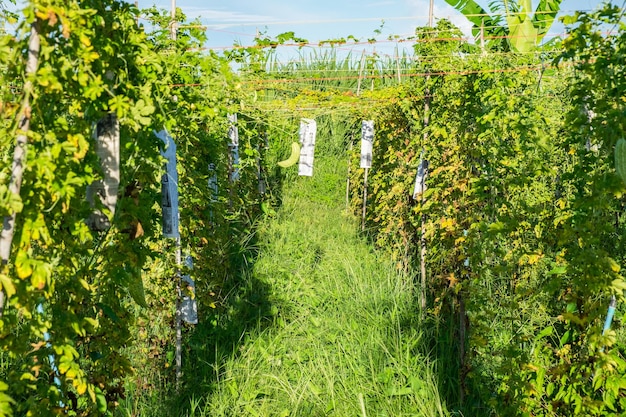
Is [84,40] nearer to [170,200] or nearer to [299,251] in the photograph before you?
[170,200]

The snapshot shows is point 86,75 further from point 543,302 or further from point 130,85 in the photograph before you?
point 543,302

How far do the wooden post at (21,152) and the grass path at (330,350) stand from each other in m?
2.29

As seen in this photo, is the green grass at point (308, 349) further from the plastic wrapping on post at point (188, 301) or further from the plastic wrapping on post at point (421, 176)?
the plastic wrapping on post at point (421, 176)

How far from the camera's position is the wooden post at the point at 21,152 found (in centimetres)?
172

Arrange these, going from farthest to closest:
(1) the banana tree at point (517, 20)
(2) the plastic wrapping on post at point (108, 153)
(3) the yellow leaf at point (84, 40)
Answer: (1) the banana tree at point (517, 20), (2) the plastic wrapping on post at point (108, 153), (3) the yellow leaf at point (84, 40)

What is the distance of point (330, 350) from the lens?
4531 mm

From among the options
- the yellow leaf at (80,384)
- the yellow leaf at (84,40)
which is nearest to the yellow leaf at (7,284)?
the yellow leaf at (80,384)

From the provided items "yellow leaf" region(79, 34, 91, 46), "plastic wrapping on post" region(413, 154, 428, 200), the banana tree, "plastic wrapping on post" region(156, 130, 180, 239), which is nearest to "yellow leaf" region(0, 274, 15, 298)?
"yellow leaf" region(79, 34, 91, 46)

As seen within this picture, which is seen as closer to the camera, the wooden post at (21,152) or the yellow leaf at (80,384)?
the wooden post at (21,152)

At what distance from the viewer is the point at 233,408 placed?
3939 mm

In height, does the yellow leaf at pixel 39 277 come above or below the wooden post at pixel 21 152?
below

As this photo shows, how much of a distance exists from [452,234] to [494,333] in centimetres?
79

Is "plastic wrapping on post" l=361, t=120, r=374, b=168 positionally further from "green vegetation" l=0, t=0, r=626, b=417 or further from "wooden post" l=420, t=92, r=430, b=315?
"wooden post" l=420, t=92, r=430, b=315

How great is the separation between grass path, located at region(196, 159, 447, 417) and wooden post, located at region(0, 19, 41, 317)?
229 centimetres
